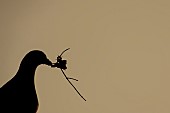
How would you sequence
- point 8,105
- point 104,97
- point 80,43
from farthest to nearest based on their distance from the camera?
1. point 80,43
2. point 104,97
3. point 8,105

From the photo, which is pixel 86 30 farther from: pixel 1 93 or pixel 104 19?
pixel 1 93

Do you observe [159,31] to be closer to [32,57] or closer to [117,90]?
[117,90]

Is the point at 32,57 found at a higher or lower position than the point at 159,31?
lower

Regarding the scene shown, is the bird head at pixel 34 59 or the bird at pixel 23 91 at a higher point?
the bird head at pixel 34 59

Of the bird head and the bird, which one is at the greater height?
the bird head

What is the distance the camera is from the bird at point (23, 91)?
1.13 ft

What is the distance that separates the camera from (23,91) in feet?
1.18

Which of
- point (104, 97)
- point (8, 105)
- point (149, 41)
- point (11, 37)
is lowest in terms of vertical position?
point (8, 105)

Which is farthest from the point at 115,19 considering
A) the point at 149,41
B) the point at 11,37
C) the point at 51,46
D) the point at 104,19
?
the point at 11,37

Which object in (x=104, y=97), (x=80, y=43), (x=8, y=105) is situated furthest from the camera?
(x=80, y=43)

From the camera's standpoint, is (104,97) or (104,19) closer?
(104,97)

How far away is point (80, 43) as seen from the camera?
130cm

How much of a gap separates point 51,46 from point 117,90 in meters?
0.31

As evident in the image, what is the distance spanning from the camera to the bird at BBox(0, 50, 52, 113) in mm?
346
